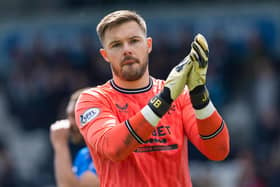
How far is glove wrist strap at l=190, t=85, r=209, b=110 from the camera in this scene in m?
5.11

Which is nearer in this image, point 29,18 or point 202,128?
point 202,128

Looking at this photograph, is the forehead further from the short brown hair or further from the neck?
the neck

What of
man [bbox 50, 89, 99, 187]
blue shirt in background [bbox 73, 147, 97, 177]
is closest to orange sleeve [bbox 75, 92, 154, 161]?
man [bbox 50, 89, 99, 187]

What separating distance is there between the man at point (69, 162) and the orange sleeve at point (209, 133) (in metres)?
1.59

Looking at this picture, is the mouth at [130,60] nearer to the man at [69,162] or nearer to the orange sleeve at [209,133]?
the orange sleeve at [209,133]

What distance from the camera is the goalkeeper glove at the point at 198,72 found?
193 inches

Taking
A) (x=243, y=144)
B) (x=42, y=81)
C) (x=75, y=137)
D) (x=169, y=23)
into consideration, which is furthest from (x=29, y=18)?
(x=75, y=137)

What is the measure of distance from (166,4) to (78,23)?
161 centimetres

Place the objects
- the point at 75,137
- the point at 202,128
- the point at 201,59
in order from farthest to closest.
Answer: the point at 75,137 < the point at 202,128 < the point at 201,59

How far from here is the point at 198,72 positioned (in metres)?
4.98

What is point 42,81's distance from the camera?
15023 millimetres

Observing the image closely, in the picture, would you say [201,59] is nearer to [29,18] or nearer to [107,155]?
[107,155]

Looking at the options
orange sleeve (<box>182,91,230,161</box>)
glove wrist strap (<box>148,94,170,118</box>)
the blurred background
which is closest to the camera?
glove wrist strap (<box>148,94,170,118</box>)

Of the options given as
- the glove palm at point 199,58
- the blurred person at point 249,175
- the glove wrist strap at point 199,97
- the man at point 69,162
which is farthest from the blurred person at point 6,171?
the glove palm at point 199,58
